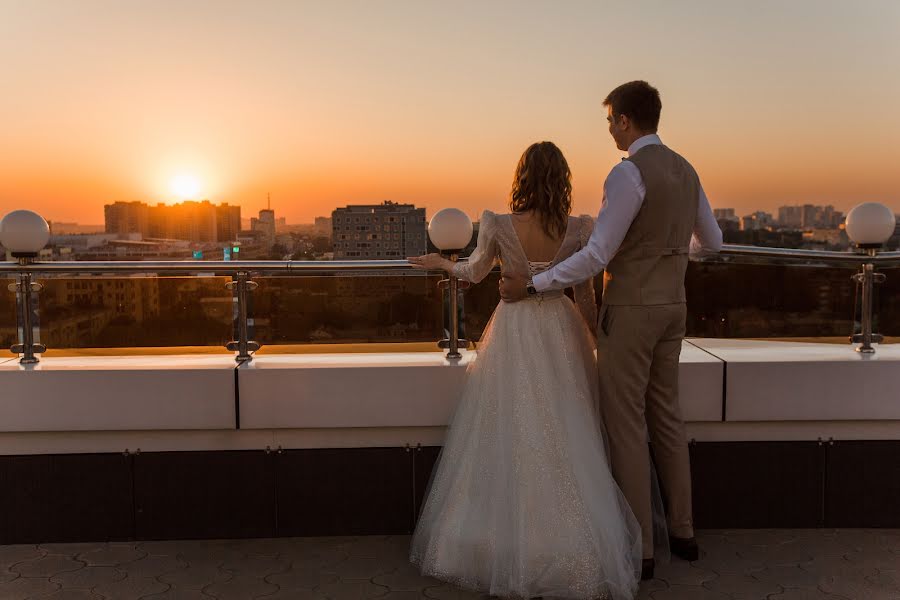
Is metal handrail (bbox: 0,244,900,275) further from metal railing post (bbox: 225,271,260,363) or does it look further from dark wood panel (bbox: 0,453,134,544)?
dark wood panel (bbox: 0,453,134,544)

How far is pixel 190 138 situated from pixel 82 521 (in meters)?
11.0

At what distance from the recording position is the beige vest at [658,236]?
287 cm

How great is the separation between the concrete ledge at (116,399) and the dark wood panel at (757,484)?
1.98 metres

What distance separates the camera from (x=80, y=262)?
12.5 ft

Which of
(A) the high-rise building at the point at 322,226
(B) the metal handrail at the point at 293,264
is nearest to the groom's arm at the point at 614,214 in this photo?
(B) the metal handrail at the point at 293,264

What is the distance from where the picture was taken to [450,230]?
11.5ft

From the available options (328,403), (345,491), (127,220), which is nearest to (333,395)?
(328,403)

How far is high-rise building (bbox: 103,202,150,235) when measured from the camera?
5.43 metres

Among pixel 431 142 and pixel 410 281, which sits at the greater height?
pixel 431 142

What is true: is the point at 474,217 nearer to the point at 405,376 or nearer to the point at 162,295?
the point at 405,376

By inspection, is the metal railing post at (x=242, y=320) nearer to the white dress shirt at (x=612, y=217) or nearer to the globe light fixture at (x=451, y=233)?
the globe light fixture at (x=451, y=233)

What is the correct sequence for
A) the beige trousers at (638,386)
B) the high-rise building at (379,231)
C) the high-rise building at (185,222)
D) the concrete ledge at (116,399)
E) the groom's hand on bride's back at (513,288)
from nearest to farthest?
the beige trousers at (638,386) → the groom's hand on bride's back at (513,288) → the concrete ledge at (116,399) → the high-rise building at (379,231) → the high-rise building at (185,222)

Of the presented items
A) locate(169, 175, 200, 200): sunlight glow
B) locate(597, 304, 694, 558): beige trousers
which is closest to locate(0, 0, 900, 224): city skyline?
locate(169, 175, 200, 200): sunlight glow

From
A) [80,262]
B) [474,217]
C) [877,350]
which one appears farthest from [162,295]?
[877,350]
